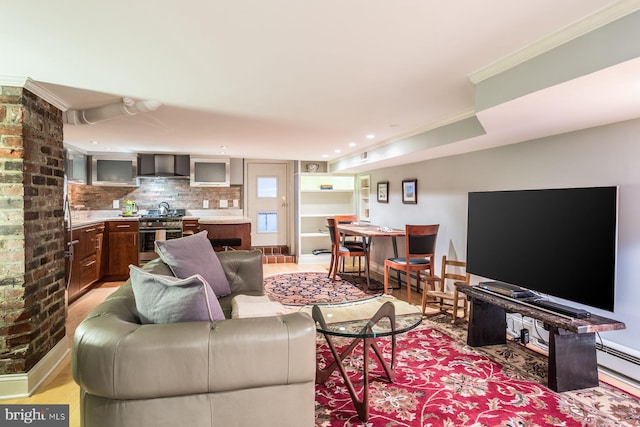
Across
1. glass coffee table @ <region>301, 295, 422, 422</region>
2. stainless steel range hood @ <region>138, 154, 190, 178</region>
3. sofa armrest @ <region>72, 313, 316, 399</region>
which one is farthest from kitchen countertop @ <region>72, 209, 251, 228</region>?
sofa armrest @ <region>72, 313, 316, 399</region>

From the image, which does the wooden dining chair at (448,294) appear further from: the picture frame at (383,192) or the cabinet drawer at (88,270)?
the cabinet drawer at (88,270)

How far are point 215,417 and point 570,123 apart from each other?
9.36 ft

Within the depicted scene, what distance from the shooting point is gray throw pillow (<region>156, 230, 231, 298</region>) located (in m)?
2.69

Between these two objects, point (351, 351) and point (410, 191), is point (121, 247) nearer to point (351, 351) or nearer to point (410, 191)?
point (410, 191)

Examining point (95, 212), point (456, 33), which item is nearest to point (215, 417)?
point (456, 33)

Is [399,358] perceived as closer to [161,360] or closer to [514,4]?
[161,360]

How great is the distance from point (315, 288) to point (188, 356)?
3883mm

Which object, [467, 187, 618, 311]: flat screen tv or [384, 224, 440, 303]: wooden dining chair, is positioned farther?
[384, 224, 440, 303]: wooden dining chair

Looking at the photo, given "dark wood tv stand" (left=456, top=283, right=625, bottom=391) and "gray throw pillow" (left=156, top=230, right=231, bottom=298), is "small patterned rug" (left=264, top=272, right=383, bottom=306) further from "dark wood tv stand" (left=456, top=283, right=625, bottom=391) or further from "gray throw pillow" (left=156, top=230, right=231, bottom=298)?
"dark wood tv stand" (left=456, top=283, right=625, bottom=391)

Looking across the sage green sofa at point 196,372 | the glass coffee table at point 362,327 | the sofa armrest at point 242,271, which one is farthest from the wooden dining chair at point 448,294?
the sage green sofa at point 196,372

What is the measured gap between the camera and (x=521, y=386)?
2482 mm

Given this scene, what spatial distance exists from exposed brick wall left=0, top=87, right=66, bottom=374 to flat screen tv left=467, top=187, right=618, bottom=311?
3577 millimetres

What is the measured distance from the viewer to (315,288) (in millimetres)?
5246

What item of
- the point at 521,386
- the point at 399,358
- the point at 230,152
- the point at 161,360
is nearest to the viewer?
the point at 161,360
